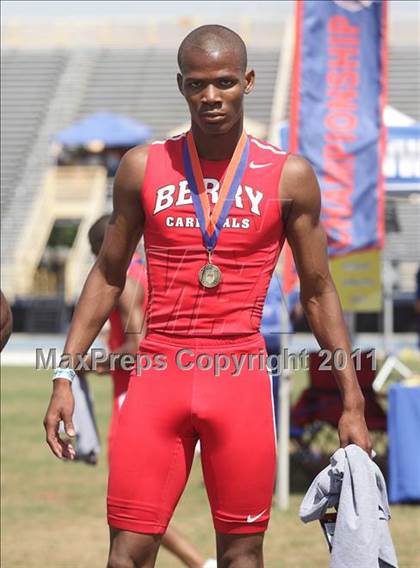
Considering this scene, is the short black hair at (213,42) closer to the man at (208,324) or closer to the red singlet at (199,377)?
the man at (208,324)

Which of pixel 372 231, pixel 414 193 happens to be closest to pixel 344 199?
pixel 372 231

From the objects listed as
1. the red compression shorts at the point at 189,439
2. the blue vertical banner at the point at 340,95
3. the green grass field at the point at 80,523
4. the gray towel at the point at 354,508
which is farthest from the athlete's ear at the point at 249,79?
the blue vertical banner at the point at 340,95

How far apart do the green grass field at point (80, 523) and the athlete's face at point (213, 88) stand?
11.9 feet

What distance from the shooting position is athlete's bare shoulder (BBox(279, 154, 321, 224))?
160 inches

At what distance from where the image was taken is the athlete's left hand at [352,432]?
4.00m

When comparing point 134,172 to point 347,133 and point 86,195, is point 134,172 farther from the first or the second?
point 86,195

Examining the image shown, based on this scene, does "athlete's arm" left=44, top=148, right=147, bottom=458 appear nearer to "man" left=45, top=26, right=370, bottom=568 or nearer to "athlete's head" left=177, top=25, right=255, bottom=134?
"man" left=45, top=26, right=370, bottom=568

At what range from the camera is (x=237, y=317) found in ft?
13.1

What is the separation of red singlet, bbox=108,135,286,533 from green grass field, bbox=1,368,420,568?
10.1ft

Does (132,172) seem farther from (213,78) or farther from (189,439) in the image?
(189,439)

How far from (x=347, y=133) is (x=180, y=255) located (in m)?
4.59

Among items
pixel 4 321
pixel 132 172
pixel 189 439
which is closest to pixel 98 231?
pixel 4 321

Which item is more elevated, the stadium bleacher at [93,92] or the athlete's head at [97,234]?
the athlete's head at [97,234]

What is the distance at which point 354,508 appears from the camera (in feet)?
12.6
